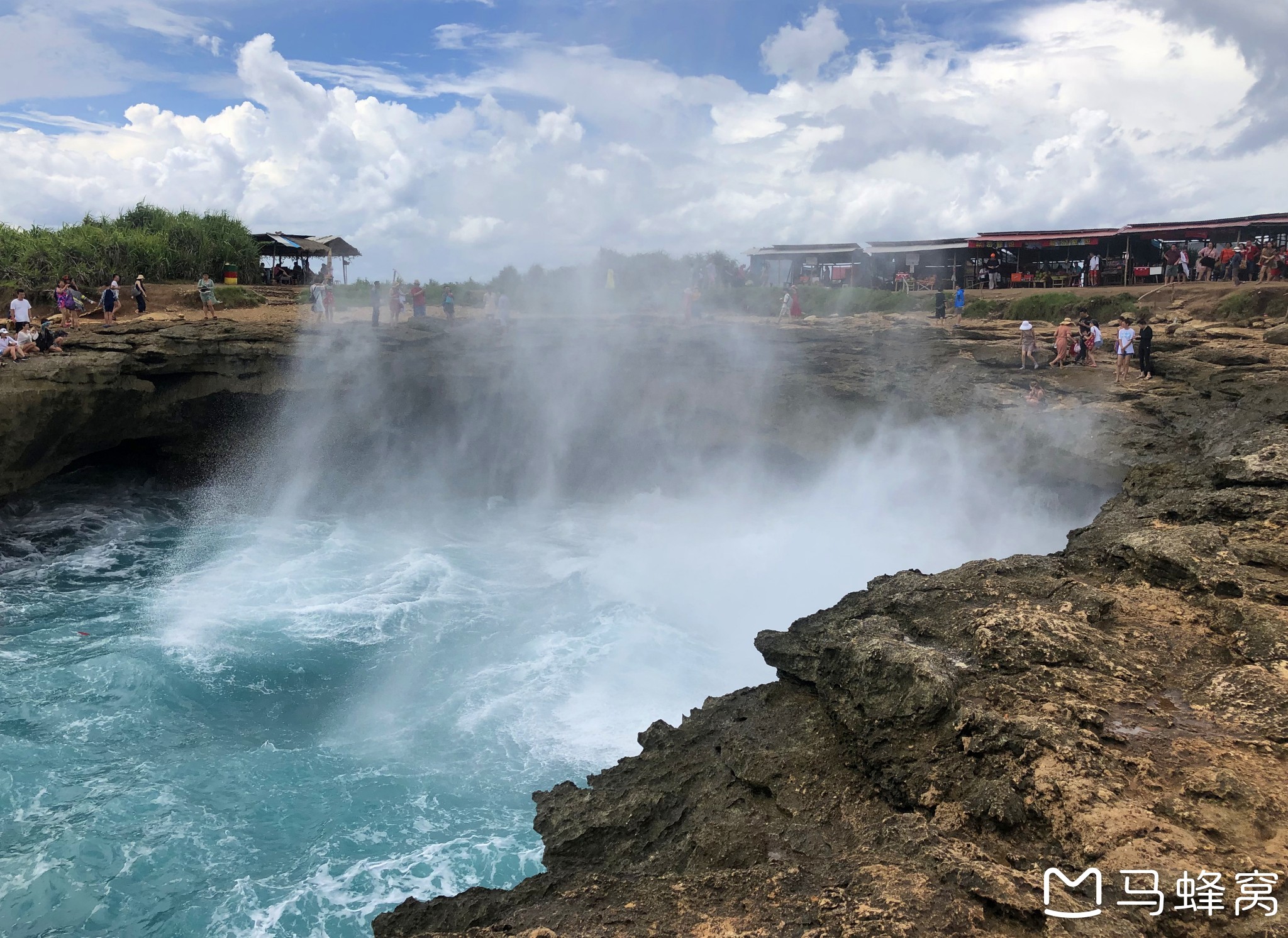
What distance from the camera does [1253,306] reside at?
52.5 feet

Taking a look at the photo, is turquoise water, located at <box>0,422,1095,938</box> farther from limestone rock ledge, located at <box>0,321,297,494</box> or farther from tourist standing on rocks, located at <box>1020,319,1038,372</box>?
tourist standing on rocks, located at <box>1020,319,1038,372</box>

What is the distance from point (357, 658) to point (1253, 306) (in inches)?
697

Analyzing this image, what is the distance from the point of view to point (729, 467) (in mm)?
17750

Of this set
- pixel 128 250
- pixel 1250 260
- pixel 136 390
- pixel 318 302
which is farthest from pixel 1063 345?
pixel 128 250

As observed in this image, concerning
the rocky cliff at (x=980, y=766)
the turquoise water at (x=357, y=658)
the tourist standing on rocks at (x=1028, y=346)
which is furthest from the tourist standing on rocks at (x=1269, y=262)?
the rocky cliff at (x=980, y=766)

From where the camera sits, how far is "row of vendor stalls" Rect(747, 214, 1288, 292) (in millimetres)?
20031

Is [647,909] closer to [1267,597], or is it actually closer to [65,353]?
[1267,597]

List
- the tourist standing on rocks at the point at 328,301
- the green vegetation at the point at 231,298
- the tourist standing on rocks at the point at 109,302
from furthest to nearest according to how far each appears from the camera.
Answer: the green vegetation at the point at 231,298
the tourist standing on rocks at the point at 328,301
the tourist standing on rocks at the point at 109,302

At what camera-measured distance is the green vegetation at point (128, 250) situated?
1891 cm

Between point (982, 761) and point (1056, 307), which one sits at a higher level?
point (1056, 307)

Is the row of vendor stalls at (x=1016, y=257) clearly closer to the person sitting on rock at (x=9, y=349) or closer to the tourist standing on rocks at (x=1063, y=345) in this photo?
the tourist standing on rocks at (x=1063, y=345)

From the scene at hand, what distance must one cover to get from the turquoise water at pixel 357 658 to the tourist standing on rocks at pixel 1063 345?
2.45 meters

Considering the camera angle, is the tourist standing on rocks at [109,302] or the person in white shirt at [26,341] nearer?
the person in white shirt at [26,341]

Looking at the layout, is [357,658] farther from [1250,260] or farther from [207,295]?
[1250,260]
